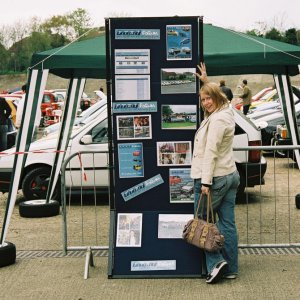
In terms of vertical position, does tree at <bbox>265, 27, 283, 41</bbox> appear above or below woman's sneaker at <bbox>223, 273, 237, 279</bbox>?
above

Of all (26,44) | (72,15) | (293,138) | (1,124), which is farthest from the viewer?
(72,15)

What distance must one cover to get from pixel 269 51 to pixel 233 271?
9.37ft

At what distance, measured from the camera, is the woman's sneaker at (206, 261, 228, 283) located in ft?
21.0

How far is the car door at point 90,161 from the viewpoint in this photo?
36.3ft

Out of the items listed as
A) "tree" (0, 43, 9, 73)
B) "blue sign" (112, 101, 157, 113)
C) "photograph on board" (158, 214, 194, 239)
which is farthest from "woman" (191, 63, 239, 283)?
"tree" (0, 43, 9, 73)

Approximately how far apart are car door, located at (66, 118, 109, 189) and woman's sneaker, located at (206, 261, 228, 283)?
477 cm

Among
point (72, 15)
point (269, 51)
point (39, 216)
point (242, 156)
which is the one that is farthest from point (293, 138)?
point (72, 15)

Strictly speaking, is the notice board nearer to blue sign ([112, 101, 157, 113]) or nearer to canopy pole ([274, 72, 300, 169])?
blue sign ([112, 101, 157, 113])

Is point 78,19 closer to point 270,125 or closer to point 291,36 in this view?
point 291,36

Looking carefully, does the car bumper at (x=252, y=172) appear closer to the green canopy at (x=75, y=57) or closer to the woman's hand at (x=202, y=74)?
the green canopy at (x=75, y=57)

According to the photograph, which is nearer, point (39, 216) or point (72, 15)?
point (39, 216)

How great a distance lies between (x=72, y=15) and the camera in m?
119

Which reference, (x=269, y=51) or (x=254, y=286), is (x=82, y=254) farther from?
(x=269, y=51)

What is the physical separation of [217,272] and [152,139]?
1447 mm
